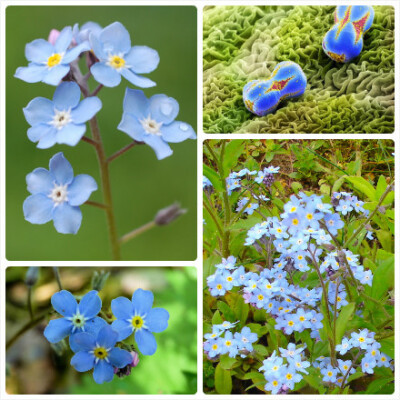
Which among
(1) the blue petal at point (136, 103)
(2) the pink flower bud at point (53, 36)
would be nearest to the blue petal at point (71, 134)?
(1) the blue petal at point (136, 103)

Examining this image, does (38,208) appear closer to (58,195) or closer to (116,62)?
(58,195)

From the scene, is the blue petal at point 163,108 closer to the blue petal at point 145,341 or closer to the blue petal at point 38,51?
the blue petal at point 38,51

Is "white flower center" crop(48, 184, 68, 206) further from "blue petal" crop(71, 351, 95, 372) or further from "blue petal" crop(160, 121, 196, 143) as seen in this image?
"blue petal" crop(71, 351, 95, 372)

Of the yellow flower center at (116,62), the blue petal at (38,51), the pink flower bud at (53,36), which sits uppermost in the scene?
the pink flower bud at (53,36)

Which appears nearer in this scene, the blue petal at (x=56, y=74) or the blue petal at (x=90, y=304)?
the blue petal at (x=56, y=74)

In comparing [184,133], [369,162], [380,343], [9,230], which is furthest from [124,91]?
[380,343]

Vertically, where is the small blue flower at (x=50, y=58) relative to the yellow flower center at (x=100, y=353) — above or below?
above
